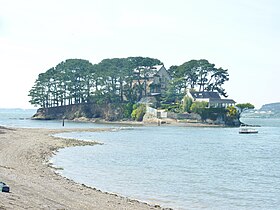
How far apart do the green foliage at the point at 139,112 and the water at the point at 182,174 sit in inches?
2699

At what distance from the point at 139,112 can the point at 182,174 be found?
3412 inches

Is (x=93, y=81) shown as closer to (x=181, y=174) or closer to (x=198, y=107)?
(x=198, y=107)

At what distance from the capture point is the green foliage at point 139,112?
117625 millimetres

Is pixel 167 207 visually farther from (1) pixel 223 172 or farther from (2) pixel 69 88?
(2) pixel 69 88

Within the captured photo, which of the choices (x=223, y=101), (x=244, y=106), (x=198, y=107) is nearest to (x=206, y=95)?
(x=223, y=101)

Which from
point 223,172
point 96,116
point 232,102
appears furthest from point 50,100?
point 223,172

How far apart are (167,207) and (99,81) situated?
108710 millimetres

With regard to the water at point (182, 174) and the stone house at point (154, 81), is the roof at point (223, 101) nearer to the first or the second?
the stone house at point (154, 81)

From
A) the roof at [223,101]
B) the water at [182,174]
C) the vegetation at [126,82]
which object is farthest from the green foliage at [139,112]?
the water at [182,174]

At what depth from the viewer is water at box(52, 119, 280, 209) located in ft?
75.0

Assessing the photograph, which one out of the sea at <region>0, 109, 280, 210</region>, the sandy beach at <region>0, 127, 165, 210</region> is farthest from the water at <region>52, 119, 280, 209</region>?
the sandy beach at <region>0, 127, 165, 210</region>

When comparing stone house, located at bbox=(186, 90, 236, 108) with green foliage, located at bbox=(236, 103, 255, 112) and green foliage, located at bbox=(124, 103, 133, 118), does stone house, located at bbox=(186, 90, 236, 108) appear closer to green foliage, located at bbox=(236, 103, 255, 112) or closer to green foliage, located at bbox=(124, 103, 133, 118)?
green foliage, located at bbox=(236, 103, 255, 112)

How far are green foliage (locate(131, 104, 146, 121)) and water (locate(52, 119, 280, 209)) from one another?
68550 mm

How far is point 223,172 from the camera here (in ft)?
107
